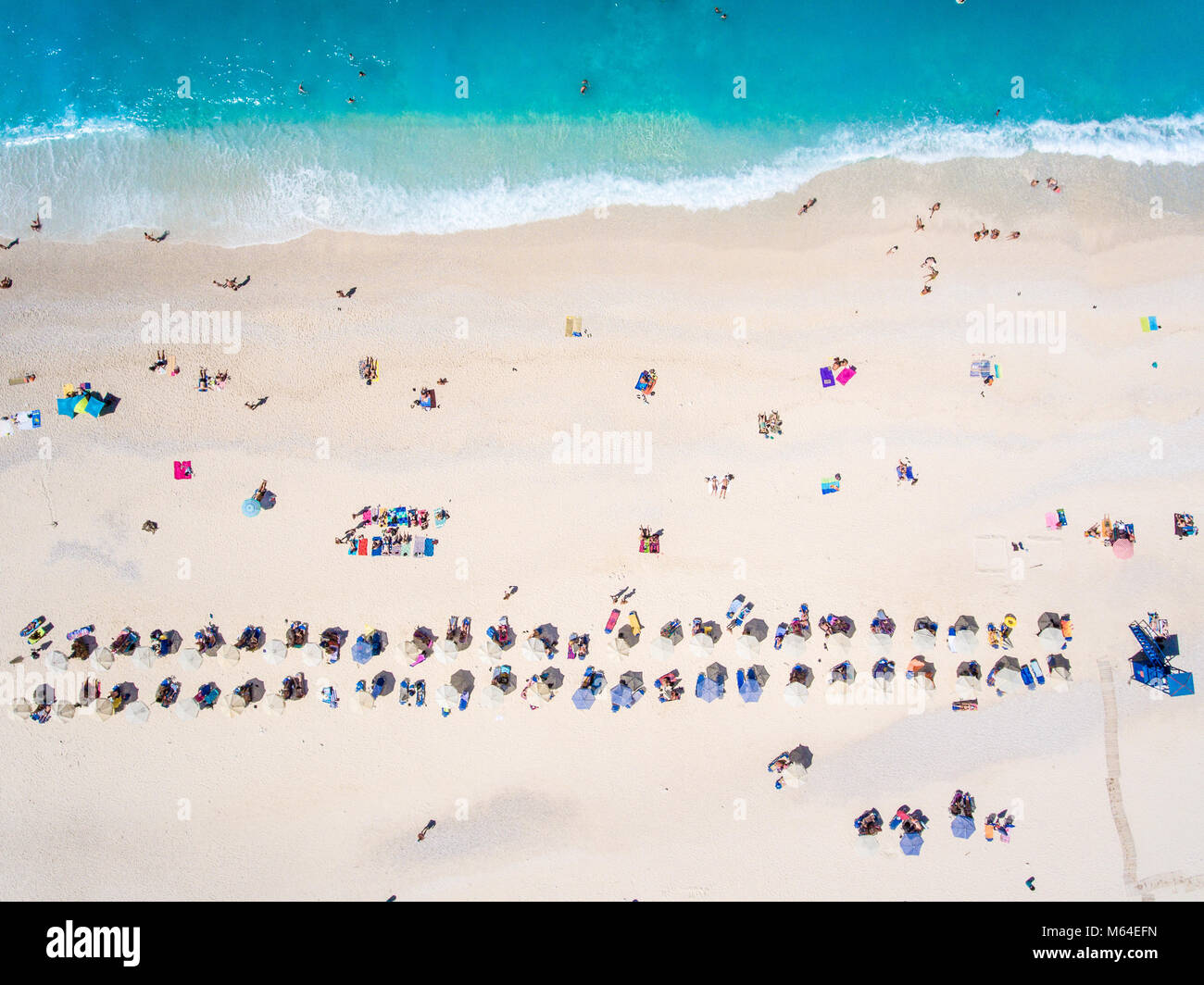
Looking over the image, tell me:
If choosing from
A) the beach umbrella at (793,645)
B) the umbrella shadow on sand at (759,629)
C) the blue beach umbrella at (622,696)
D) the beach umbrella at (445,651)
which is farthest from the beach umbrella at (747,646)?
the beach umbrella at (445,651)

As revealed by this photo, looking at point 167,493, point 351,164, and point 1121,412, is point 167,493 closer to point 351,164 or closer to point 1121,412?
point 351,164

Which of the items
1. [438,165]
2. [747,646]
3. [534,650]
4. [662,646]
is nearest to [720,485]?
[747,646]

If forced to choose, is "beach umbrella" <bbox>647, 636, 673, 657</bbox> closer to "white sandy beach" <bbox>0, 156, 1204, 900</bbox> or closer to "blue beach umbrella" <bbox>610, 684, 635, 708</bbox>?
"white sandy beach" <bbox>0, 156, 1204, 900</bbox>

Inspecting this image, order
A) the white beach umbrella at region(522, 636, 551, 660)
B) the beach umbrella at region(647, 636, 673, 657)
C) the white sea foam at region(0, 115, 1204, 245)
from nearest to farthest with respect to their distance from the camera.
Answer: the white beach umbrella at region(522, 636, 551, 660)
the beach umbrella at region(647, 636, 673, 657)
the white sea foam at region(0, 115, 1204, 245)

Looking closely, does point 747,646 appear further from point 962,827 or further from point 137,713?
point 137,713

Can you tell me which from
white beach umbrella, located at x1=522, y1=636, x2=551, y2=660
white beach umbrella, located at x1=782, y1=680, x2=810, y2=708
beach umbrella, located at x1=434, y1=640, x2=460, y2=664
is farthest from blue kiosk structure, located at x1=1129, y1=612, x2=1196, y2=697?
beach umbrella, located at x1=434, y1=640, x2=460, y2=664
